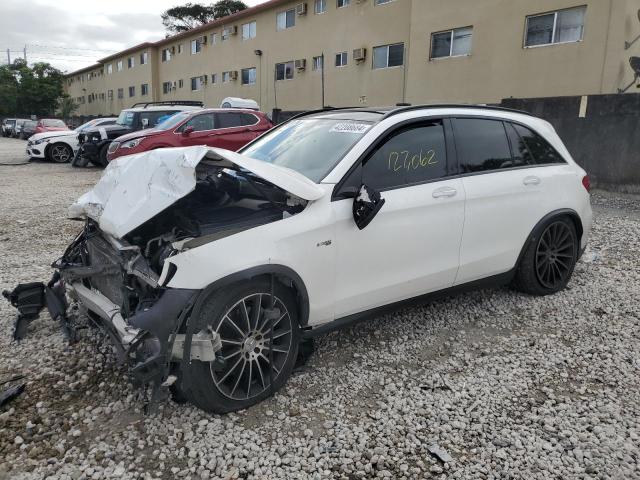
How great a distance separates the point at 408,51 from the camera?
18.7m

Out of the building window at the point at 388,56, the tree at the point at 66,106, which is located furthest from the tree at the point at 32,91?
the building window at the point at 388,56

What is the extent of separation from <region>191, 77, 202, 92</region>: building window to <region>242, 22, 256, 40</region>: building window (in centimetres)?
629

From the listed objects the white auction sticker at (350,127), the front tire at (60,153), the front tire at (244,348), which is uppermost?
the white auction sticker at (350,127)

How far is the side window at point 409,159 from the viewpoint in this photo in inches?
130

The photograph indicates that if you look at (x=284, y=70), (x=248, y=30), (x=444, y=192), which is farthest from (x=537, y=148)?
(x=248, y=30)

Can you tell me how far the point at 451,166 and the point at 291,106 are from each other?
75.3ft

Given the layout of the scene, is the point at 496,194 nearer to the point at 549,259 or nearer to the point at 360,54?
the point at 549,259

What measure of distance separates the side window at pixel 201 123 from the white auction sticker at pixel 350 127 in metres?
8.45

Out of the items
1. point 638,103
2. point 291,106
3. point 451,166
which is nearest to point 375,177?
point 451,166

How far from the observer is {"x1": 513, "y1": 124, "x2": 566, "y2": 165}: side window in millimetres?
4307

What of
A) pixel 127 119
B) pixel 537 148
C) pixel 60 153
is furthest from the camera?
pixel 60 153

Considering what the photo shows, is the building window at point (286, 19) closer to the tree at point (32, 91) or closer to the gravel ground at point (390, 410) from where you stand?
the gravel ground at point (390, 410)

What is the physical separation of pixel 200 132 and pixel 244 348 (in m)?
9.40

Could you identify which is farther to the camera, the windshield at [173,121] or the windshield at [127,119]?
the windshield at [127,119]
